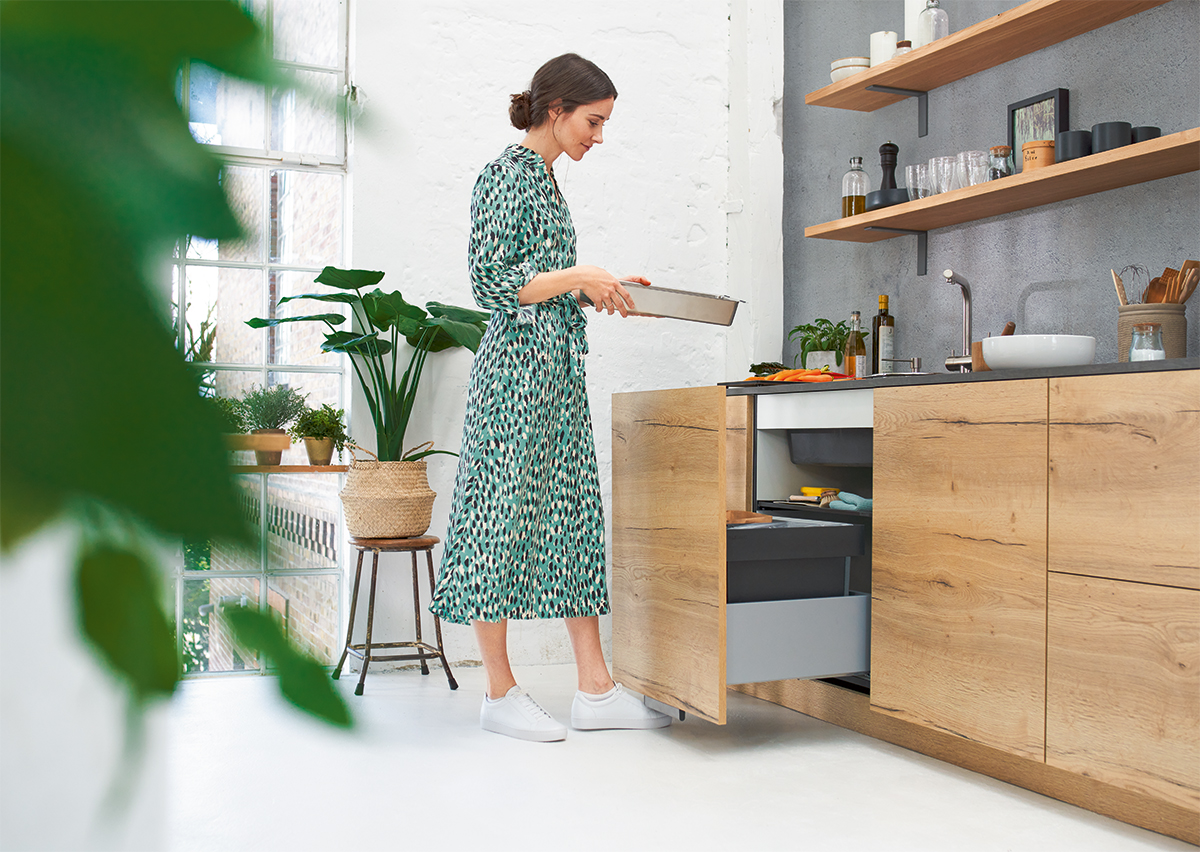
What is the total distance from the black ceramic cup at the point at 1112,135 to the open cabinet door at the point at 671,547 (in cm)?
108

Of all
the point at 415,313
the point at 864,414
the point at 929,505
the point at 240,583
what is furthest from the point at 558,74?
the point at 240,583

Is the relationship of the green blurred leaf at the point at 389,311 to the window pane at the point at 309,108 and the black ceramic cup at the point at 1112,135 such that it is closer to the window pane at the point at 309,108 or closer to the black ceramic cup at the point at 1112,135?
the black ceramic cup at the point at 1112,135

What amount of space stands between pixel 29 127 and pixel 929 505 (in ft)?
7.39

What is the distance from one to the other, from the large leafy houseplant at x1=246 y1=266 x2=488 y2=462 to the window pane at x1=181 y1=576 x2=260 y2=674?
2.71m

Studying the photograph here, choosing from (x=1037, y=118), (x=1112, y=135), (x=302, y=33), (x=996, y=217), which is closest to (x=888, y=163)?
(x=996, y=217)

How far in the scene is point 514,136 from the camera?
3453mm

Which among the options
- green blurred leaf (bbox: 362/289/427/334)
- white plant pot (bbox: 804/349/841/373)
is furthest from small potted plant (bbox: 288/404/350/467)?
white plant pot (bbox: 804/349/841/373)

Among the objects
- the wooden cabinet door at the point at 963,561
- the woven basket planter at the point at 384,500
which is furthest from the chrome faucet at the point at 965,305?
the woven basket planter at the point at 384,500

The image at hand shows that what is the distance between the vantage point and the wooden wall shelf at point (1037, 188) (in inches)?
Answer: 91.5

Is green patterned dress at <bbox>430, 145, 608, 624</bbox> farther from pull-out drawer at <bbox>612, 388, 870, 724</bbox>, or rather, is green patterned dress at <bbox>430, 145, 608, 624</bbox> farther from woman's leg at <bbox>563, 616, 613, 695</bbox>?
pull-out drawer at <bbox>612, 388, 870, 724</bbox>

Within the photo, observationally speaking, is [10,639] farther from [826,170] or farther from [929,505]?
[826,170]

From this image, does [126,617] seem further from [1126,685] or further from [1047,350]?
[1047,350]

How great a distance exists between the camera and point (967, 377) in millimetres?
2170

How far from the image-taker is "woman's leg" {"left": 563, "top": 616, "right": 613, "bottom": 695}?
2611 millimetres
